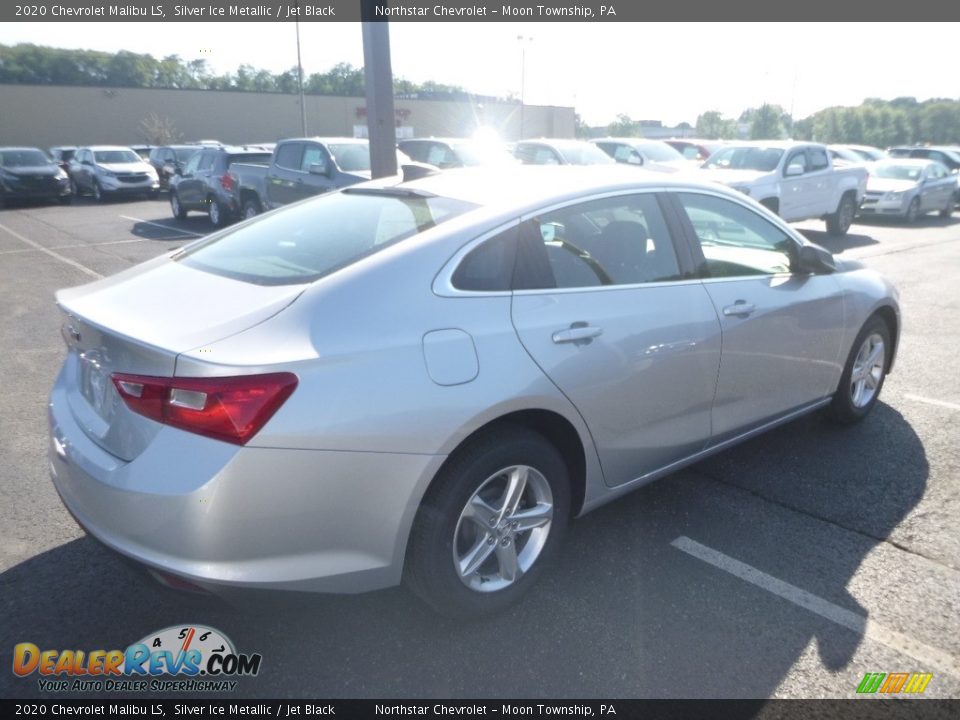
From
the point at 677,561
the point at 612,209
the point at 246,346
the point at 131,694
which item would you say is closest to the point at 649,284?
the point at 612,209

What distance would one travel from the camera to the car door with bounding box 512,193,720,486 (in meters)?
2.91

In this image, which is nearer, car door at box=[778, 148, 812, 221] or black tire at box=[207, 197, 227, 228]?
car door at box=[778, 148, 812, 221]

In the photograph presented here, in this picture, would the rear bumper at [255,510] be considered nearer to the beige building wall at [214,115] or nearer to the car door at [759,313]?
the car door at [759,313]

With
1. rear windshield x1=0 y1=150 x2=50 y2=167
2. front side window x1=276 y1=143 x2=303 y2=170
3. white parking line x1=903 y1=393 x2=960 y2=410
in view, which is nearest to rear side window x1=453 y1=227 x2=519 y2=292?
white parking line x1=903 y1=393 x2=960 y2=410

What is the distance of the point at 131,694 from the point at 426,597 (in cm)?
105

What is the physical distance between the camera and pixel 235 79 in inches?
3103

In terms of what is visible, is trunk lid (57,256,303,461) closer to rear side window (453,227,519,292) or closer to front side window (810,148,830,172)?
rear side window (453,227,519,292)

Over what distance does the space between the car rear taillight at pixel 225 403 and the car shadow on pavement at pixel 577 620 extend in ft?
1.82

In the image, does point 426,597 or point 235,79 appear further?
point 235,79

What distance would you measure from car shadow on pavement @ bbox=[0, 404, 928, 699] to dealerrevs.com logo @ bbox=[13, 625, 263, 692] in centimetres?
4

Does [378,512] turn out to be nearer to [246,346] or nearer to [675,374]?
[246,346]

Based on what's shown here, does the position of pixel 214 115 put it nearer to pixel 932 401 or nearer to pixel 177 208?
pixel 177 208

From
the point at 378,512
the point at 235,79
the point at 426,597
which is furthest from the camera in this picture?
the point at 235,79

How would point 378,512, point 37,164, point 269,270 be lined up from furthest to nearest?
point 37,164 < point 269,270 < point 378,512
